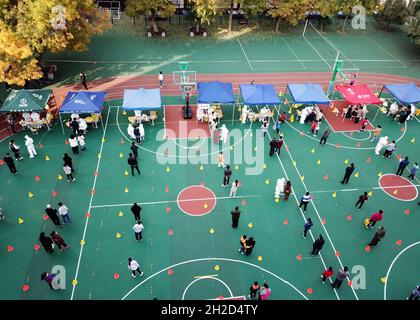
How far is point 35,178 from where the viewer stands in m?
19.2

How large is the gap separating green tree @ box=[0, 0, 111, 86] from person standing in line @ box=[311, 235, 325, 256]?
19.6 metres

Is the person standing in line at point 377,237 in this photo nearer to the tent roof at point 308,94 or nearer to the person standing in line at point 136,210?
the tent roof at point 308,94

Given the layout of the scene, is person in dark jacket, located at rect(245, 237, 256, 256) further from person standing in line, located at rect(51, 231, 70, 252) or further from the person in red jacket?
person standing in line, located at rect(51, 231, 70, 252)

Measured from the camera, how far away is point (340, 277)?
46.0 feet

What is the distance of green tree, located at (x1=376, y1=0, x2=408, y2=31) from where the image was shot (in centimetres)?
3634

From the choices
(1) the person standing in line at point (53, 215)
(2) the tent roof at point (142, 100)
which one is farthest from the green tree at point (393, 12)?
(1) the person standing in line at point (53, 215)

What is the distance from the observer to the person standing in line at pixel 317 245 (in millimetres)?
14889

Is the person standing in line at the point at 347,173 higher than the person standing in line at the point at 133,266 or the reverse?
higher

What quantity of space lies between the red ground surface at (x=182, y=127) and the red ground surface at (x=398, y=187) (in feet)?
35.8

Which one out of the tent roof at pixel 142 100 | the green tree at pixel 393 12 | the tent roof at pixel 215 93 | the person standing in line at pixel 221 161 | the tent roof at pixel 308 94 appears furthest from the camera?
the green tree at pixel 393 12

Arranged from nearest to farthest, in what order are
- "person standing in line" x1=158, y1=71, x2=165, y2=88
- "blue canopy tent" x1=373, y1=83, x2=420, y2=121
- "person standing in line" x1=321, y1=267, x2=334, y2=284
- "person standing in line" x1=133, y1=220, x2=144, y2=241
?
1. "person standing in line" x1=321, y1=267, x2=334, y2=284
2. "person standing in line" x1=133, y1=220, x2=144, y2=241
3. "blue canopy tent" x1=373, y1=83, x2=420, y2=121
4. "person standing in line" x1=158, y1=71, x2=165, y2=88

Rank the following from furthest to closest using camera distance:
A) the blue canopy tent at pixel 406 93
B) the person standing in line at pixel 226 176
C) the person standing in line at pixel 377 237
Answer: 1. the blue canopy tent at pixel 406 93
2. the person standing in line at pixel 226 176
3. the person standing in line at pixel 377 237

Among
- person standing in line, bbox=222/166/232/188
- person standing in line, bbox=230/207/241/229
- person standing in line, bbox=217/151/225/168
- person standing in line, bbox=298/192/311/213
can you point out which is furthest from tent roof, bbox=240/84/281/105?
person standing in line, bbox=230/207/241/229

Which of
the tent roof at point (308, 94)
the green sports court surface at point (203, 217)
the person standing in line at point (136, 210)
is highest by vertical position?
the tent roof at point (308, 94)
